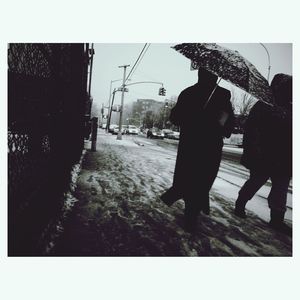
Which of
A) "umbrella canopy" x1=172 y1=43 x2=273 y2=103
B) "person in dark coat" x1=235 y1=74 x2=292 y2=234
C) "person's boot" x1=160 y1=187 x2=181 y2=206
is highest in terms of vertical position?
"umbrella canopy" x1=172 y1=43 x2=273 y2=103

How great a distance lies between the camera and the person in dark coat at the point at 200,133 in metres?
2.69

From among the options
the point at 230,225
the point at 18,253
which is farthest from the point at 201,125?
the point at 18,253

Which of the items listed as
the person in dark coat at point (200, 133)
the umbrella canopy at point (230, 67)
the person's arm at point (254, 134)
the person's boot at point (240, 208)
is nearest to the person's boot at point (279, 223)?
the person's boot at point (240, 208)

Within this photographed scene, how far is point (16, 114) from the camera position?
5.94ft

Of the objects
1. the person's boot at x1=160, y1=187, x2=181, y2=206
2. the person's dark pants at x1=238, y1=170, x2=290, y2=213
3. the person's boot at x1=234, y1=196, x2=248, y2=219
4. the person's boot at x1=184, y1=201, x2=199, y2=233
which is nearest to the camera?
the person's boot at x1=184, y1=201, x2=199, y2=233

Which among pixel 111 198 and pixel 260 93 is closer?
pixel 260 93

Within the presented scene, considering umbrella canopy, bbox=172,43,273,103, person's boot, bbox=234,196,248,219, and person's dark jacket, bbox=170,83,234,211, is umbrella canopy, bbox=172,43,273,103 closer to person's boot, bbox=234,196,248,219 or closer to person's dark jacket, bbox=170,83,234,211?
person's dark jacket, bbox=170,83,234,211

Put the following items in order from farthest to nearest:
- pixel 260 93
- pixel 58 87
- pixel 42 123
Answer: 1. pixel 260 93
2. pixel 58 87
3. pixel 42 123

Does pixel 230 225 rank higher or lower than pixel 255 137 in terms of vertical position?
lower

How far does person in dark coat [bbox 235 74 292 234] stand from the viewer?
3068 mm

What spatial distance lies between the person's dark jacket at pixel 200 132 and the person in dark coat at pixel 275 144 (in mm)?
640

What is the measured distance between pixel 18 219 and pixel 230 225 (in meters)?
2.40

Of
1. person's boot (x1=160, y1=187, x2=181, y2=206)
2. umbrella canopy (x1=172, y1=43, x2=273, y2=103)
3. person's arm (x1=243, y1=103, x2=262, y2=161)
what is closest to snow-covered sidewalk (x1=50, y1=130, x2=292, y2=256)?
person's boot (x1=160, y1=187, x2=181, y2=206)
